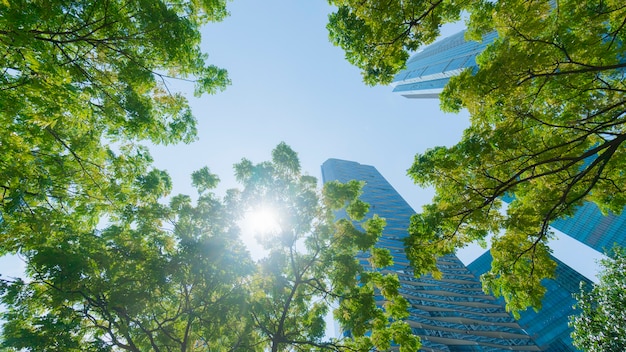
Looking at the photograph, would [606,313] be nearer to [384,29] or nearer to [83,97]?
[384,29]

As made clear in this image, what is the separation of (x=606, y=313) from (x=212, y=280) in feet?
59.6

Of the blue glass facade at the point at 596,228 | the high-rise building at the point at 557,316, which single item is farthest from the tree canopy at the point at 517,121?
the high-rise building at the point at 557,316

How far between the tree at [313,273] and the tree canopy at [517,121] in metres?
3.03

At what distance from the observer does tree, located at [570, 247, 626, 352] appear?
12.4 metres

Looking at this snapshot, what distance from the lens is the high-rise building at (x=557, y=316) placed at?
4831 centimetres

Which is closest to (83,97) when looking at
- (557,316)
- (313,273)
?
(313,273)

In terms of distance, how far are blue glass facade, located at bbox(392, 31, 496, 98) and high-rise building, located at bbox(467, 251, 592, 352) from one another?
147 feet

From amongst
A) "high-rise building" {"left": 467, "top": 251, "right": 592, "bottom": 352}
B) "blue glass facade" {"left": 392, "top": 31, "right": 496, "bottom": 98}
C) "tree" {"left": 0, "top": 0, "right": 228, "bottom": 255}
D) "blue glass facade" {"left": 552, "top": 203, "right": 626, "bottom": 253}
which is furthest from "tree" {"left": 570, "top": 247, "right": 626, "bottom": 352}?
"blue glass facade" {"left": 392, "top": 31, "right": 496, "bottom": 98}

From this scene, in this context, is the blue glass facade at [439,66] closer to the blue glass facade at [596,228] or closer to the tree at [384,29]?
the blue glass facade at [596,228]

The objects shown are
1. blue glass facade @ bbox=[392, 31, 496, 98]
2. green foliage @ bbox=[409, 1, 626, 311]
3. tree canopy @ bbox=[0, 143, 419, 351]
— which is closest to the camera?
green foliage @ bbox=[409, 1, 626, 311]

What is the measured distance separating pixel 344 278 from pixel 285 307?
7.21 ft

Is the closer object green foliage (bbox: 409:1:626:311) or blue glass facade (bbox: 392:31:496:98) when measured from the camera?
green foliage (bbox: 409:1:626:311)

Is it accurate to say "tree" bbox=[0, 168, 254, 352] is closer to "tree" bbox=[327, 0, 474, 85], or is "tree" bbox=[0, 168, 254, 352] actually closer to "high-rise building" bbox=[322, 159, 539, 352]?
"tree" bbox=[327, 0, 474, 85]

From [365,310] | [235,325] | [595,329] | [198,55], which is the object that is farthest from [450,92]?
A: [595,329]
